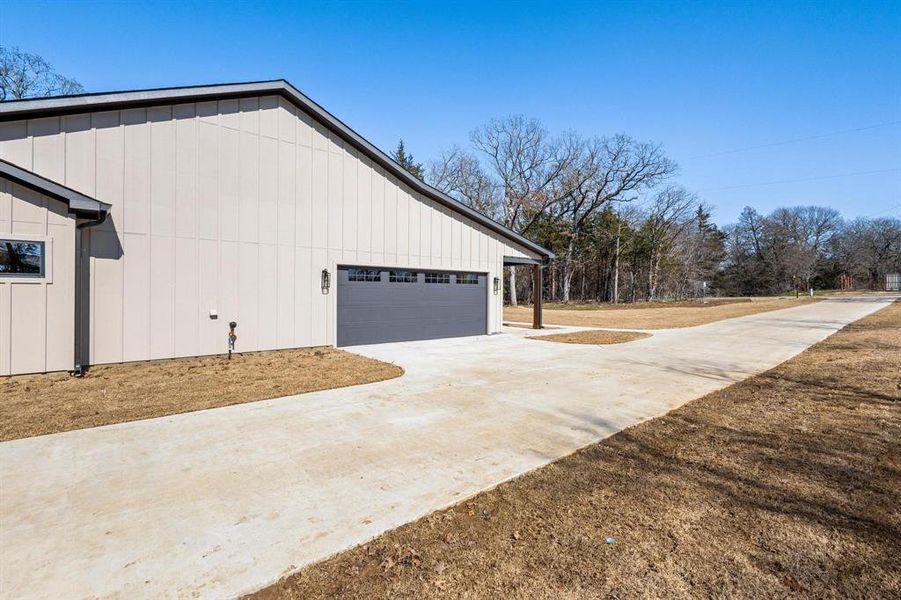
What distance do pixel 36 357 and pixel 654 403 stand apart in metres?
9.70

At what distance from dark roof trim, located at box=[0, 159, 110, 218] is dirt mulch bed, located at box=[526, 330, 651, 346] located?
10.7m

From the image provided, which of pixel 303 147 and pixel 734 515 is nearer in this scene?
pixel 734 515

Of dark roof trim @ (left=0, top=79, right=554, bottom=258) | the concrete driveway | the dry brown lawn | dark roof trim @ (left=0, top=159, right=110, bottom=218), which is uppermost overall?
dark roof trim @ (left=0, top=79, right=554, bottom=258)

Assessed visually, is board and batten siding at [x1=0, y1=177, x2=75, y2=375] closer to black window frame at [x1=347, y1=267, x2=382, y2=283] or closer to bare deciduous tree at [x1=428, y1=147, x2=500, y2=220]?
black window frame at [x1=347, y1=267, x2=382, y2=283]

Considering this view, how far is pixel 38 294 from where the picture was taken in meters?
6.93

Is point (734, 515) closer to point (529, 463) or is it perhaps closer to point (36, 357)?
point (529, 463)

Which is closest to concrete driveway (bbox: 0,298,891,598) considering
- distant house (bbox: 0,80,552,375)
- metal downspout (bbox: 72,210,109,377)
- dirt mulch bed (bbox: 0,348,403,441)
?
dirt mulch bed (bbox: 0,348,403,441)

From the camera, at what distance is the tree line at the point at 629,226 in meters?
34.8

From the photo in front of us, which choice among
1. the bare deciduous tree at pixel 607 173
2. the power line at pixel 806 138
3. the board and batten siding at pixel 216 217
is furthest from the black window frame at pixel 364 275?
the power line at pixel 806 138

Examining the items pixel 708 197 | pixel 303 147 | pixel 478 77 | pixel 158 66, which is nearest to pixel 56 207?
pixel 303 147

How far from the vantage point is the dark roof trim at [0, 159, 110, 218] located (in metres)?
6.62

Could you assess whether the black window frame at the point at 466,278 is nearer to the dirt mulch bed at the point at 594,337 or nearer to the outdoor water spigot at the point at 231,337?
the dirt mulch bed at the point at 594,337

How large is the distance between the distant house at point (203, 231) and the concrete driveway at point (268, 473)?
14.1ft

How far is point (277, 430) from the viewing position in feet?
15.1
